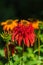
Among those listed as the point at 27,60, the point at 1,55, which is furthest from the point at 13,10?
the point at 27,60

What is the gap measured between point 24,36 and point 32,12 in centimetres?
110

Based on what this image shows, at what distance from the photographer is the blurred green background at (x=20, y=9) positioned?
12.0 feet

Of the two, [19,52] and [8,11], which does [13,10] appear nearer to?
[8,11]

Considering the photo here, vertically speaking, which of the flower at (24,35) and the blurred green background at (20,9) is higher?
the blurred green background at (20,9)

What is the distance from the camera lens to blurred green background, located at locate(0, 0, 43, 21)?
3.67m

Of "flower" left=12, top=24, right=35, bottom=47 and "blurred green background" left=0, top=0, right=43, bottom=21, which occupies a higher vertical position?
"blurred green background" left=0, top=0, right=43, bottom=21

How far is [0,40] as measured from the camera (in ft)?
11.2

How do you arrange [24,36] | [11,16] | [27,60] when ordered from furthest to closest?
Result: [11,16] < [27,60] < [24,36]

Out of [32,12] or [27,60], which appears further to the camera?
[32,12]

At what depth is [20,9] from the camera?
3729mm

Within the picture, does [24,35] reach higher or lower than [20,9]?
lower

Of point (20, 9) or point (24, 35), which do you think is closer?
point (24, 35)

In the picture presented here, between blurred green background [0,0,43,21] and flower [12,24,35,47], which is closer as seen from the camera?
flower [12,24,35,47]

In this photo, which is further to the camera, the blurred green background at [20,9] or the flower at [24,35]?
the blurred green background at [20,9]
